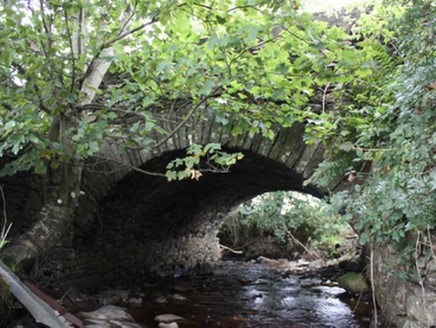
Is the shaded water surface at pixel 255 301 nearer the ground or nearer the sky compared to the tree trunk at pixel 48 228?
nearer the ground

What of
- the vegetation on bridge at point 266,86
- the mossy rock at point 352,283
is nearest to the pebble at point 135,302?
the vegetation on bridge at point 266,86

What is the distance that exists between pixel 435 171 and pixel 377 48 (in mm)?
1436

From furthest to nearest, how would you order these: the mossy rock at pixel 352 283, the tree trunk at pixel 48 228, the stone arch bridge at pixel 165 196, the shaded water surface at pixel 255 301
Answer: the mossy rock at pixel 352 283 < the shaded water surface at pixel 255 301 < the stone arch bridge at pixel 165 196 < the tree trunk at pixel 48 228

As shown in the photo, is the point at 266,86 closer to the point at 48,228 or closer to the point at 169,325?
the point at 48,228

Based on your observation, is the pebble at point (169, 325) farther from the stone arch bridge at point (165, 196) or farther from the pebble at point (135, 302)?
the stone arch bridge at point (165, 196)

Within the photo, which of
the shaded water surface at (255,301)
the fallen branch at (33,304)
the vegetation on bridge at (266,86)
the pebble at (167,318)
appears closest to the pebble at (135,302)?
the shaded water surface at (255,301)

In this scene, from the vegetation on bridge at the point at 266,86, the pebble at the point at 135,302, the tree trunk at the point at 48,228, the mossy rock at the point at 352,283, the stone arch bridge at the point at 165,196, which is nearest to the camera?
the vegetation on bridge at the point at 266,86

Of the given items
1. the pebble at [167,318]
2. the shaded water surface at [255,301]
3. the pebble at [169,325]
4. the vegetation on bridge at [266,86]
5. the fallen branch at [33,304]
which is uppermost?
the vegetation on bridge at [266,86]

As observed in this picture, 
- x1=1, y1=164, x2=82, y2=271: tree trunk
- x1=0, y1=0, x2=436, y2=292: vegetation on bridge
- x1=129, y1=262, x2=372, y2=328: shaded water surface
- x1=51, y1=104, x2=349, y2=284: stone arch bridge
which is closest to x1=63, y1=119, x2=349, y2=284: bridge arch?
x1=51, y1=104, x2=349, y2=284: stone arch bridge

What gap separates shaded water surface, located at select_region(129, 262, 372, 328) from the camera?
11.9 feet

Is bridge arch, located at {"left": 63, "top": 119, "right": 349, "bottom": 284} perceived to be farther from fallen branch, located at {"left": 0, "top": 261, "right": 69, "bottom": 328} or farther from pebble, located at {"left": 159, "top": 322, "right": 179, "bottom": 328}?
pebble, located at {"left": 159, "top": 322, "right": 179, "bottom": 328}

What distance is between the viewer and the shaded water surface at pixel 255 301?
3.62m

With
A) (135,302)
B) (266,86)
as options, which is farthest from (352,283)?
(266,86)

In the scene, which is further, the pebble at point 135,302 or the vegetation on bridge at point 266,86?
the pebble at point 135,302
